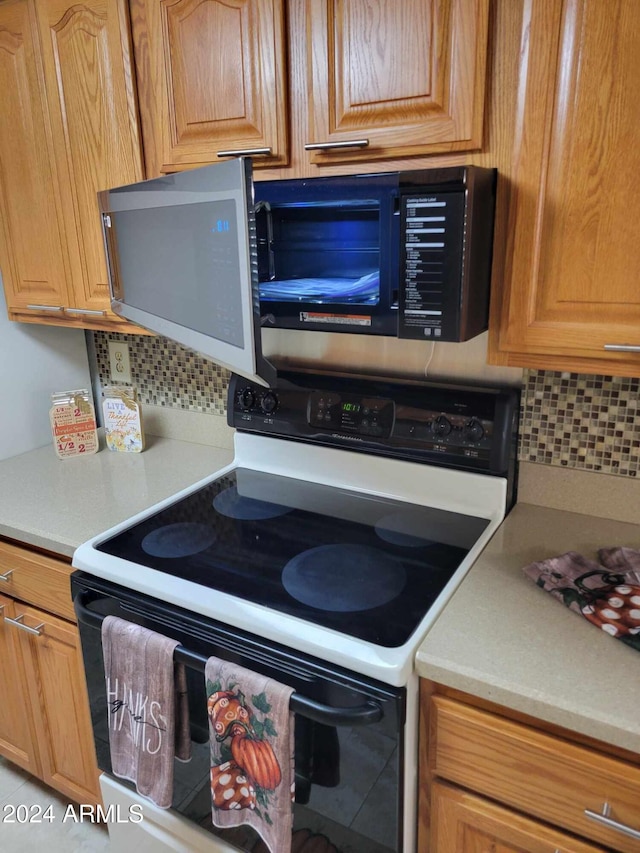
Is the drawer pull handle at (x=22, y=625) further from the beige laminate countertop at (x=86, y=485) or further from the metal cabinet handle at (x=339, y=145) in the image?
the metal cabinet handle at (x=339, y=145)

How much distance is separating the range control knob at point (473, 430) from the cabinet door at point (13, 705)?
3.83ft

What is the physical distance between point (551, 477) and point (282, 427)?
649 millimetres

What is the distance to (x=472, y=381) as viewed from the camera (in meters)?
1.43

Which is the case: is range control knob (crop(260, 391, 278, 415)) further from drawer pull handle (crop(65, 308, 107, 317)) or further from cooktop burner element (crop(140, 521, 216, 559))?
drawer pull handle (crop(65, 308, 107, 317))

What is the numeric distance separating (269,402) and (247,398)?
0.23 feet

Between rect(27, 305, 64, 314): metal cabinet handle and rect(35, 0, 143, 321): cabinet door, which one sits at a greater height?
rect(35, 0, 143, 321): cabinet door

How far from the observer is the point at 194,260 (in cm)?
100

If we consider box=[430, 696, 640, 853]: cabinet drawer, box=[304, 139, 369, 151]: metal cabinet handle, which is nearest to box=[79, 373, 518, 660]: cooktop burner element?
box=[430, 696, 640, 853]: cabinet drawer

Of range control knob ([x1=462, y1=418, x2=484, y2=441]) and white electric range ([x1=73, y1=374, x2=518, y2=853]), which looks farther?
range control knob ([x1=462, y1=418, x2=484, y2=441])

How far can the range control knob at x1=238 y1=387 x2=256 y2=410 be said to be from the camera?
5.32 feet

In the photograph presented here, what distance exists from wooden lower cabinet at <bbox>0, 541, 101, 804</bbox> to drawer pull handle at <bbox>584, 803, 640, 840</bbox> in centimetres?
108

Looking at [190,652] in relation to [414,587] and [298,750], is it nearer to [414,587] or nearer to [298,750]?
[298,750]

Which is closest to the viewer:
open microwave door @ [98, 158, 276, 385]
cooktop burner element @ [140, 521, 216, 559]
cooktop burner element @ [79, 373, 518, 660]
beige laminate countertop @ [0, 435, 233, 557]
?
open microwave door @ [98, 158, 276, 385]

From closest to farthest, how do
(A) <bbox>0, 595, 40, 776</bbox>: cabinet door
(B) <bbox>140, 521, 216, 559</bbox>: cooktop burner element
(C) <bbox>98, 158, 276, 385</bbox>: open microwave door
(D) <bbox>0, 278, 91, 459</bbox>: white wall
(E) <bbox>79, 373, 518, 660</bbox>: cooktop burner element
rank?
1. (C) <bbox>98, 158, 276, 385</bbox>: open microwave door
2. (E) <bbox>79, 373, 518, 660</bbox>: cooktop burner element
3. (B) <bbox>140, 521, 216, 559</bbox>: cooktop burner element
4. (A) <bbox>0, 595, 40, 776</bbox>: cabinet door
5. (D) <bbox>0, 278, 91, 459</bbox>: white wall
